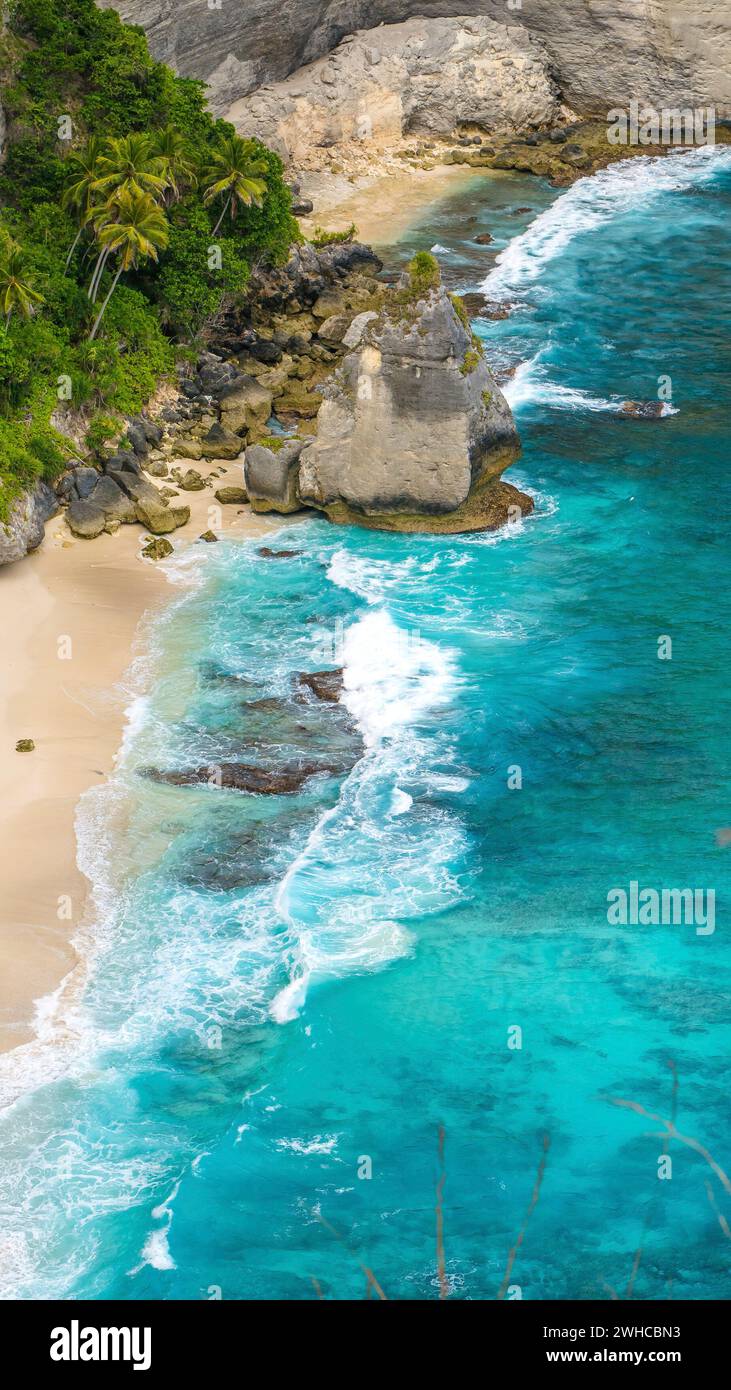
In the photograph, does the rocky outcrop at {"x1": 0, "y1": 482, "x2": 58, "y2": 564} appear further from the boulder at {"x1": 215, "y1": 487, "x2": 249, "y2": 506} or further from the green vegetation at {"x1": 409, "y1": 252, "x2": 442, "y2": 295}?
the green vegetation at {"x1": 409, "y1": 252, "x2": 442, "y2": 295}

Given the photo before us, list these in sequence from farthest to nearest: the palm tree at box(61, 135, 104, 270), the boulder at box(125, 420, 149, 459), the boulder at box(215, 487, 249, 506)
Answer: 1. the boulder at box(125, 420, 149, 459)
2. the palm tree at box(61, 135, 104, 270)
3. the boulder at box(215, 487, 249, 506)

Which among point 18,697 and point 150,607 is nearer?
point 18,697

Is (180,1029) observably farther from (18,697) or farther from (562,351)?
(562,351)

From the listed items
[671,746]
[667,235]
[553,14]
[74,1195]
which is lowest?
[74,1195]

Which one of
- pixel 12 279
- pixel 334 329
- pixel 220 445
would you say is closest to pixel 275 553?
pixel 220 445

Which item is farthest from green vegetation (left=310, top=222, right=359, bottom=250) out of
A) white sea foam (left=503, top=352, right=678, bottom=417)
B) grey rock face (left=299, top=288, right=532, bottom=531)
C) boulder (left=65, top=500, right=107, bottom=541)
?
boulder (left=65, top=500, right=107, bottom=541)

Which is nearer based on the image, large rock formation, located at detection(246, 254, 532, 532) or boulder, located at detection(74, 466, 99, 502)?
large rock formation, located at detection(246, 254, 532, 532)

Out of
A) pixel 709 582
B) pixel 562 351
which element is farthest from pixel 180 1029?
pixel 562 351
